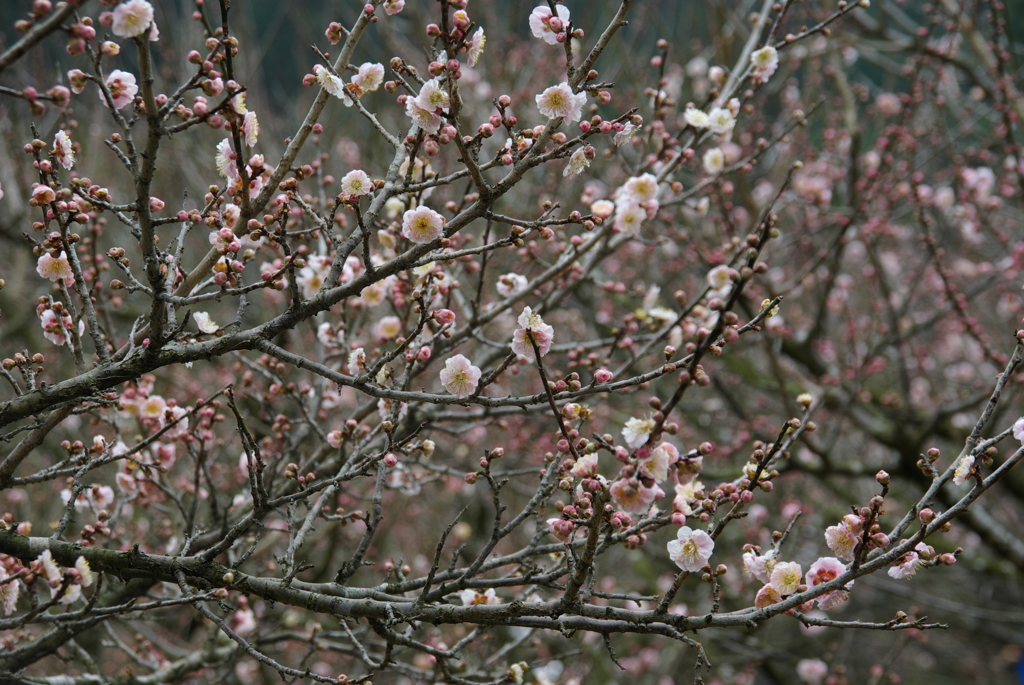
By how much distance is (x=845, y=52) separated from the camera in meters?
8.27

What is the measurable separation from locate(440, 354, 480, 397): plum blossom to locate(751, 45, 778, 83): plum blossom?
230 cm

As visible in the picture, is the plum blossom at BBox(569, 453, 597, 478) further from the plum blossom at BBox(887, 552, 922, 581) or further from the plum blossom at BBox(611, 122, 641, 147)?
the plum blossom at BBox(611, 122, 641, 147)

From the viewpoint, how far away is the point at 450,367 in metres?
2.26

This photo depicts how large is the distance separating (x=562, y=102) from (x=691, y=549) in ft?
4.41

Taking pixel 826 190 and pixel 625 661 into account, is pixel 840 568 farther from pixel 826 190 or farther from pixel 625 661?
pixel 625 661

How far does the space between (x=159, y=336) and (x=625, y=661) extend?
7.61 m

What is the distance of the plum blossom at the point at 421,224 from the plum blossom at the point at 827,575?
148 cm

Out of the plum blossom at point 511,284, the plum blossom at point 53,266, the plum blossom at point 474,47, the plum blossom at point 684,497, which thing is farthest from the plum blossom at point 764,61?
the plum blossom at point 53,266

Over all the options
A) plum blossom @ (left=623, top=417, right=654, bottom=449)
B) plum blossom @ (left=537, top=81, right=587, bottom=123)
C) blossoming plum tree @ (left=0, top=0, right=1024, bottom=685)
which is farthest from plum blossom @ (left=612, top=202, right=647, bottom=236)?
plum blossom @ (left=623, top=417, right=654, bottom=449)

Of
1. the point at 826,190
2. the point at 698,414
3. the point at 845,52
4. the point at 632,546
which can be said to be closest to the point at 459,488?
the point at 698,414

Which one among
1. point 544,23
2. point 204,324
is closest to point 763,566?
point 544,23

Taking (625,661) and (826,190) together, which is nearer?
(826,190)

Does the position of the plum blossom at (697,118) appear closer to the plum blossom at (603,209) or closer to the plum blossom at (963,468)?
the plum blossom at (603,209)

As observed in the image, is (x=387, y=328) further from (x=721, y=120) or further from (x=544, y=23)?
(x=721, y=120)
